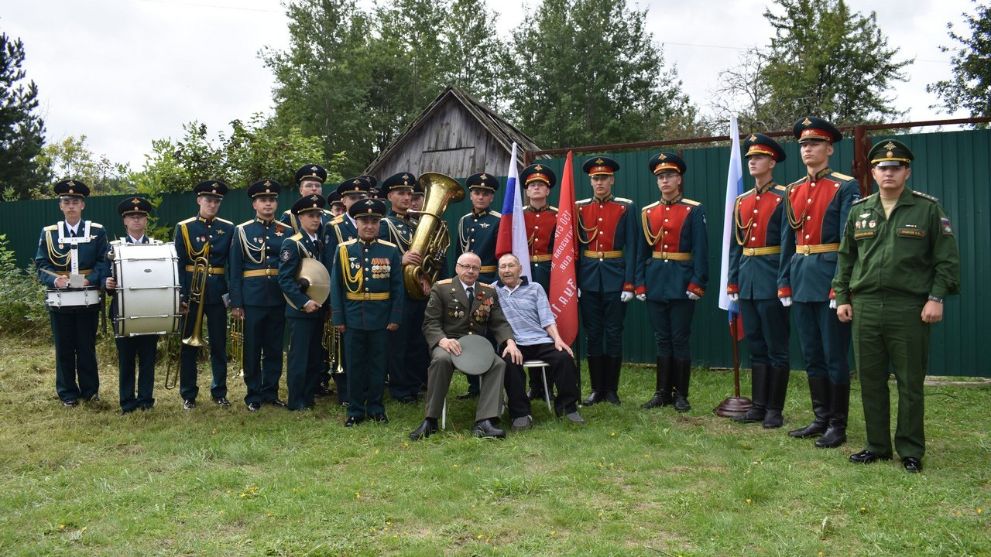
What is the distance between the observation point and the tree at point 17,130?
23.4 meters

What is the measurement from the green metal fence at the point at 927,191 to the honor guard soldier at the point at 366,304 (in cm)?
Answer: 291

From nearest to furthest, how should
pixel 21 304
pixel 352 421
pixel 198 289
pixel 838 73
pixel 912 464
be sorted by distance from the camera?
pixel 912 464 → pixel 352 421 → pixel 198 289 → pixel 21 304 → pixel 838 73

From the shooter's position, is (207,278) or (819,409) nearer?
(819,409)

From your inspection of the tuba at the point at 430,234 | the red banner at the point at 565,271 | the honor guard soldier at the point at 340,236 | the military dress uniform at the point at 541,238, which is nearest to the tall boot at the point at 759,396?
the red banner at the point at 565,271

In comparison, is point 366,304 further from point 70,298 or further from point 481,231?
point 70,298

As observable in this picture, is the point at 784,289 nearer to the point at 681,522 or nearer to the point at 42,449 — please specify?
the point at 681,522

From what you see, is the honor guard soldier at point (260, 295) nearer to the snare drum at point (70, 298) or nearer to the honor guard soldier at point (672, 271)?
the snare drum at point (70, 298)

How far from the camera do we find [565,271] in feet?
22.1

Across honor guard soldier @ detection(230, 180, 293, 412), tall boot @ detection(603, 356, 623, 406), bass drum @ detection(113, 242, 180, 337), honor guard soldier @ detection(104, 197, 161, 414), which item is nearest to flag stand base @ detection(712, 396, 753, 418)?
tall boot @ detection(603, 356, 623, 406)

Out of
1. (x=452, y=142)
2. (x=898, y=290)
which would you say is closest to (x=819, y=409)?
(x=898, y=290)

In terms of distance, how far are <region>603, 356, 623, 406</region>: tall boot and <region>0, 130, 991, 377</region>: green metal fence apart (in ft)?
6.10

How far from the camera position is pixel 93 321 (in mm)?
7188

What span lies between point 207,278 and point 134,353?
2.93 feet

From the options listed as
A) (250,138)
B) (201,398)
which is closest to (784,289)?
(201,398)
